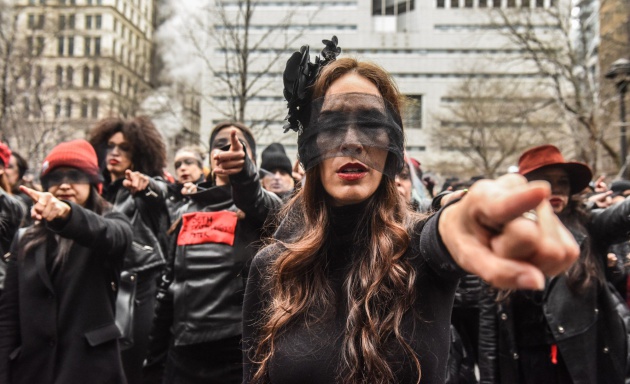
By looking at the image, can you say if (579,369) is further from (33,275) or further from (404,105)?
(33,275)

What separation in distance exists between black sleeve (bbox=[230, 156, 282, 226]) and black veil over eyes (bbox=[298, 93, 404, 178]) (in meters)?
1.02

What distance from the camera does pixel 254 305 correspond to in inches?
81.0

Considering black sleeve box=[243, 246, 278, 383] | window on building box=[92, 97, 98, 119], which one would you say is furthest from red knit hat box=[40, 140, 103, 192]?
window on building box=[92, 97, 98, 119]

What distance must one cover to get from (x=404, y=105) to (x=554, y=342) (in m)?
2.18

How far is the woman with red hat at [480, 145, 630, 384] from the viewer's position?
3.45 m

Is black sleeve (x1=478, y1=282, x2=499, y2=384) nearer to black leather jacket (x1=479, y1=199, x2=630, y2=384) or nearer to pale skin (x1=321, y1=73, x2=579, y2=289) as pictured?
black leather jacket (x1=479, y1=199, x2=630, y2=384)

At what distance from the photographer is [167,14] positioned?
5209 cm

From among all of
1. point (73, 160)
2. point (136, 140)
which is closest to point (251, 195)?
point (73, 160)

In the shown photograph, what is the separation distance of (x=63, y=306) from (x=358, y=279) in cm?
206

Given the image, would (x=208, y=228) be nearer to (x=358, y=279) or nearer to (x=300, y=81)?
(x=300, y=81)

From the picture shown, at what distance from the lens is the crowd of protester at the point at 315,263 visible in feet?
5.43

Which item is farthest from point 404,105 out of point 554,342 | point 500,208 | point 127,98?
point 127,98

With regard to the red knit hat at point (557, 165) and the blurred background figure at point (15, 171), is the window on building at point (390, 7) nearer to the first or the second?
the blurred background figure at point (15, 171)

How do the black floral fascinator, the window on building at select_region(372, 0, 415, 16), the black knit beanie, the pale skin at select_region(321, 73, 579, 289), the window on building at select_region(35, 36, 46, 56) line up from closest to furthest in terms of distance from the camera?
the pale skin at select_region(321, 73, 579, 289) → the black floral fascinator → the black knit beanie → the window on building at select_region(35, 36, 46, 56) → the window on building at select_region(372, 0, 415, 16)
